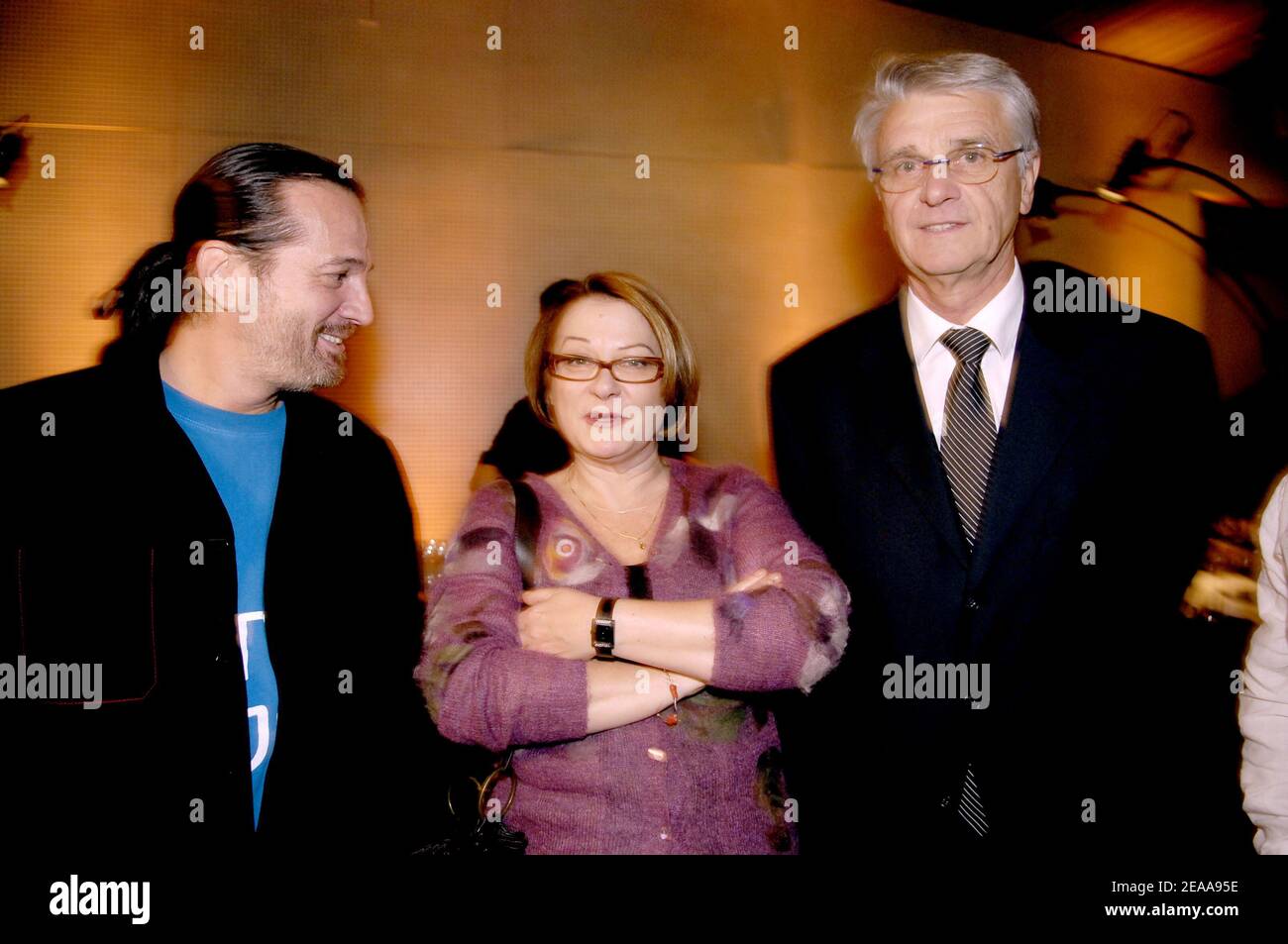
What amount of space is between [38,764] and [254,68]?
6.85ft

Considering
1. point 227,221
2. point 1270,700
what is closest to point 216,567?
point 227,221

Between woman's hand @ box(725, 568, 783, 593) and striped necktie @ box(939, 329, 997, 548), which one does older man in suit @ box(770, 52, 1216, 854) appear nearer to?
striped necktie @ box(939, 329, 997, 548)

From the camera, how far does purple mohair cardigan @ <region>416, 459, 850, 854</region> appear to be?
171cm

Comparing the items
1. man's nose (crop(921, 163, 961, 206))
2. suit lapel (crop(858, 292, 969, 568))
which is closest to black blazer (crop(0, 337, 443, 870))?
suit lapel (crop(858, 292, 969, 568))

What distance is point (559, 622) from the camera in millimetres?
1762

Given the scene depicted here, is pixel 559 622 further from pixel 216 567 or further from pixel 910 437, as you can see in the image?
pixel 910 437

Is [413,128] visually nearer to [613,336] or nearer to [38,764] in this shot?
[613,336]

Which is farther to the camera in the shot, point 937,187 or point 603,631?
point 937,187

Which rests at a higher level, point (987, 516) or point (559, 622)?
point (987, 516)

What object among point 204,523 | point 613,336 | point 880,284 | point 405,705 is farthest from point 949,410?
point 204,523

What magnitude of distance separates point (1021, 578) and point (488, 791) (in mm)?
1268

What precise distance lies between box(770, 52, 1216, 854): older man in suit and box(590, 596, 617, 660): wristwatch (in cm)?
55

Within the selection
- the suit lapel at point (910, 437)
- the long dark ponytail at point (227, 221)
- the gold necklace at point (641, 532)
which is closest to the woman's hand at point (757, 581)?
the gold necklace at point (641, 532)

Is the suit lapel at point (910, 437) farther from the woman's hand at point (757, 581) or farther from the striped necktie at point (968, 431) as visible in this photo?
the woman's hand at point (757, 581)
